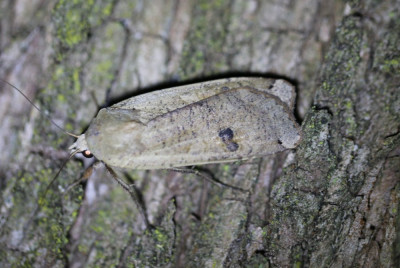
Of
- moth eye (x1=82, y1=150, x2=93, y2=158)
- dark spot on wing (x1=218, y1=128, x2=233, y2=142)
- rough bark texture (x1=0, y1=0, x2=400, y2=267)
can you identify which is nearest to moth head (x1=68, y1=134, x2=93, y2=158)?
moth eye (x1=82, y1=150, x2=93, y2=158)

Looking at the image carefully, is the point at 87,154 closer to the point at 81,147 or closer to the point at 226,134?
the point at 81,147

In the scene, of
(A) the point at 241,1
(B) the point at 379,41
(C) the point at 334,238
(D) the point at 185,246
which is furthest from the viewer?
(A) the point at 241,1

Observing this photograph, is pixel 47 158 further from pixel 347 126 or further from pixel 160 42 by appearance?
pixel 347 126

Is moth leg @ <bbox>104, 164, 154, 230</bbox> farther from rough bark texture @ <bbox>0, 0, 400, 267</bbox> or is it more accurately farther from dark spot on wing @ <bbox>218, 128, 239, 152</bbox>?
dark spot on wing @ <bbox>218, 128, 239, 152</bbox>

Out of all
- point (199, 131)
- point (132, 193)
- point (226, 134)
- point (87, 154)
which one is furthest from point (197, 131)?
point (87, 154)

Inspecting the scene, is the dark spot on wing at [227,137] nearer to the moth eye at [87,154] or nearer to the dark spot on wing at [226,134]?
the dark spot on wing at [226,134]

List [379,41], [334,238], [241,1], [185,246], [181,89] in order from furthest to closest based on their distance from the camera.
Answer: [241,1]
[181,89]
[185,246]
[379,41]
[334,238]

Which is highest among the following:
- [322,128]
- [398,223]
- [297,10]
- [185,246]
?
[297,10]

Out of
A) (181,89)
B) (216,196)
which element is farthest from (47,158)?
(216,196)
